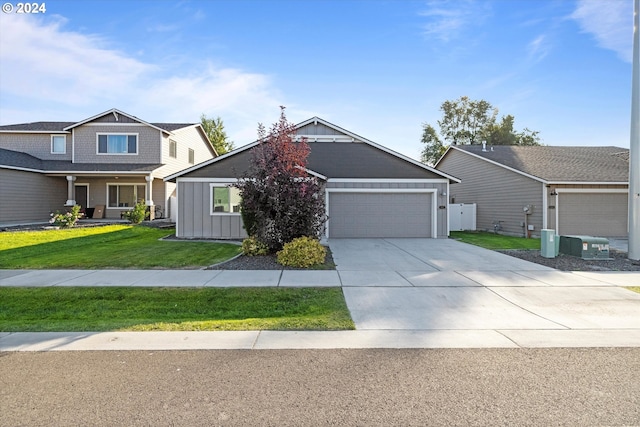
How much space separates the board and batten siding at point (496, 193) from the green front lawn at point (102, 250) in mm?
14283

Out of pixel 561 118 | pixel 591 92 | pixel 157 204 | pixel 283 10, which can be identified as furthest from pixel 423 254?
pixel 561 118

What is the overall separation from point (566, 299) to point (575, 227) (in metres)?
13.1

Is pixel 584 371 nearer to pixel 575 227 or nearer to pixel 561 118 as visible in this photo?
Result: pixel 575 227

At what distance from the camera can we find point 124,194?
899 inches

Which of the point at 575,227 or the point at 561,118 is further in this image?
the point at 561,118

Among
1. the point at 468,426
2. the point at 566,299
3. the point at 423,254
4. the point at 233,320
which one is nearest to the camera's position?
the point at 468,426

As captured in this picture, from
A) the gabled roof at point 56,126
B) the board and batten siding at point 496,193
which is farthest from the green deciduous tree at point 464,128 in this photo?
the gabled roof at point 56,126

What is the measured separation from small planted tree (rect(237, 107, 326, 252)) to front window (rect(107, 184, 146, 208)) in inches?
596

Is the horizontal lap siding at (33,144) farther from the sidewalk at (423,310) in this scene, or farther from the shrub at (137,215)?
the sidewalk at (423,310)

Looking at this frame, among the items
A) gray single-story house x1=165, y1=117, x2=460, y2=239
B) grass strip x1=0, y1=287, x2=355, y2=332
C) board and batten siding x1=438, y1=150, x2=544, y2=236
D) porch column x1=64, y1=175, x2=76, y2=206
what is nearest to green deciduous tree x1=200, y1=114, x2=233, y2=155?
porch column x1=64, y1=175, x2=76, y2=206

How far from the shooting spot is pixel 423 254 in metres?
11.7

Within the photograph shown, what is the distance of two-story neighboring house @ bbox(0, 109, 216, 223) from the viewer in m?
20.1

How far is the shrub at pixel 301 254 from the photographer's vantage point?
9328 millimetres

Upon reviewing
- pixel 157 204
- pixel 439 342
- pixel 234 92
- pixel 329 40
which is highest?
pixel 329 40
